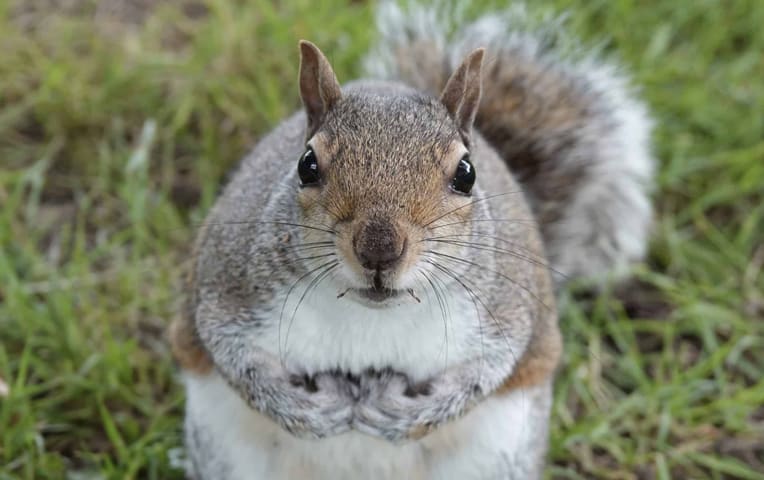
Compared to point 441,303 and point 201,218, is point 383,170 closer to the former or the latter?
point 441,303

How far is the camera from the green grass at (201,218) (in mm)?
2312

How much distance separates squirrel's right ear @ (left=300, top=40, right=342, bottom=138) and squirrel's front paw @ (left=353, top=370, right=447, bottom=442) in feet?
1.35

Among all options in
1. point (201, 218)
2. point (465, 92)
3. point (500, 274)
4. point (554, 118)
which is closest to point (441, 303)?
point (500, 274)

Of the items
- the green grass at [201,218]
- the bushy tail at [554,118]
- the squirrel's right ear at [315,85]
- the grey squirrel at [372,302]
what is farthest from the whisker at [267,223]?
the bushy tail at [554,118]

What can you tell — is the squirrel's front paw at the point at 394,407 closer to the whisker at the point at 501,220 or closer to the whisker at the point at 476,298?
the whisker at the point at 476,298

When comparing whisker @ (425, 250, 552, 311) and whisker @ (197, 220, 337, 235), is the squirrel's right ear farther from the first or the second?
whisker @ (425, 250, 552, 311)

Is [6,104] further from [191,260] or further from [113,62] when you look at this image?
[191,260]

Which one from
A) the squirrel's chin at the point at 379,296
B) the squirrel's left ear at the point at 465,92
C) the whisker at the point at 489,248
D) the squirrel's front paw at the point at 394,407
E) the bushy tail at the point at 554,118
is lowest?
the squirrel's front paw at the point at 394,407

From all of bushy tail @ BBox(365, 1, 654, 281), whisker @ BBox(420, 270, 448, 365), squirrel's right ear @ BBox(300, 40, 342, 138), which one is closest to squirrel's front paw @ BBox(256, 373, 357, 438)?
whisker @ BBox(420, 270, 448, 365)

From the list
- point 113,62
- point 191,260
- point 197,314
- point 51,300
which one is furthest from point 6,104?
point 197,314

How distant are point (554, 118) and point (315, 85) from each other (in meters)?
0.79

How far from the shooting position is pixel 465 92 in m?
1.70

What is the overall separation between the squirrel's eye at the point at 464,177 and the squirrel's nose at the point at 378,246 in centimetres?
18

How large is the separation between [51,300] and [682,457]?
1.35 metres
